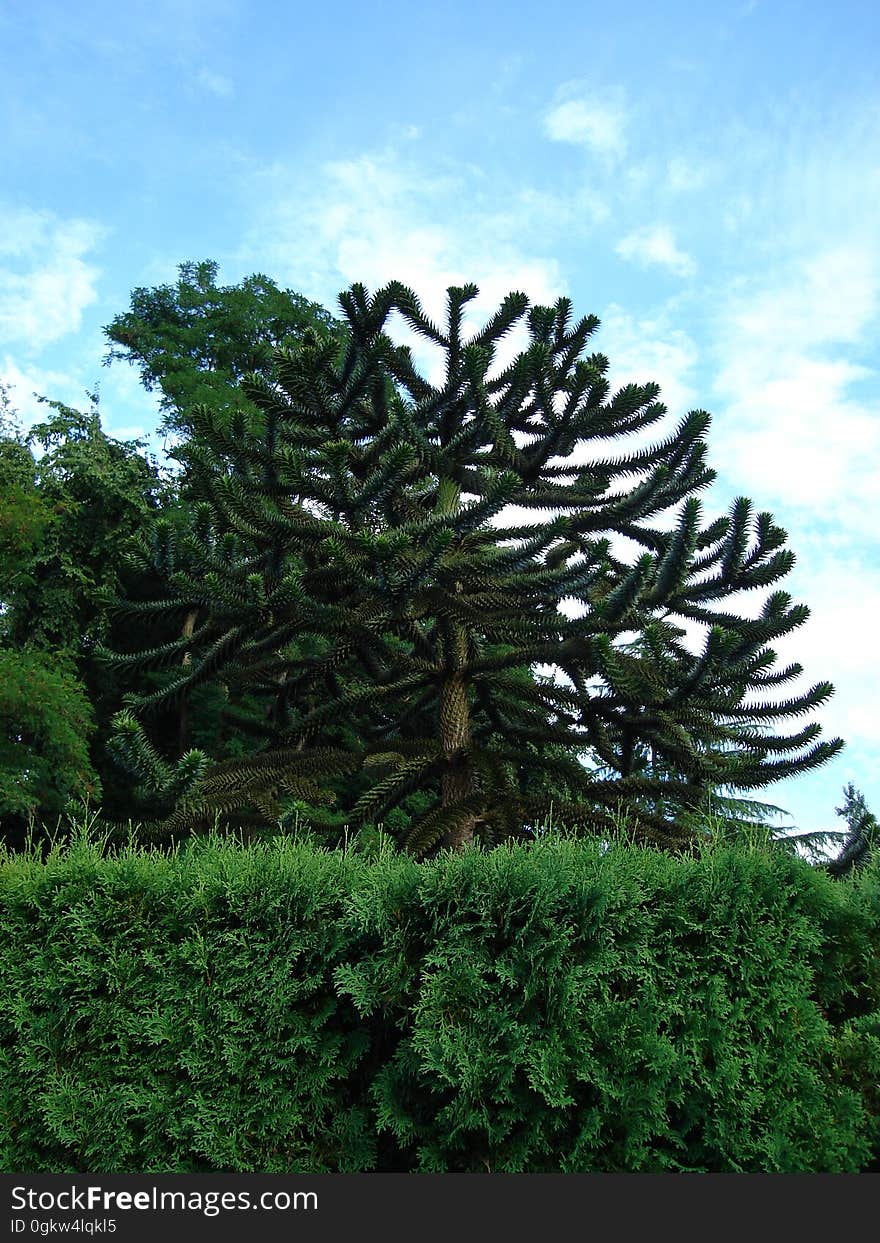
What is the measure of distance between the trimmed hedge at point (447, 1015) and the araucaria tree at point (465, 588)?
8.41ft

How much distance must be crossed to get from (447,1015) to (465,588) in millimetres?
5777

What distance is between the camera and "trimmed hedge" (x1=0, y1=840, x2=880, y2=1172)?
508 centimetres

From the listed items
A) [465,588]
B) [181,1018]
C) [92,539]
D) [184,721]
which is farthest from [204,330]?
[181,1018]

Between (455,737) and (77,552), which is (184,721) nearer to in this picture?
(77,552)

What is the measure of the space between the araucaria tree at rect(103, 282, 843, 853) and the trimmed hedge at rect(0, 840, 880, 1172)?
2562 mm

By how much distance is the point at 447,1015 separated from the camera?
5.19m

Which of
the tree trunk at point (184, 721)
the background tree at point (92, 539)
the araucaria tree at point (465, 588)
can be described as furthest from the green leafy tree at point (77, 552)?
the araucaria tree at point (465, 588)

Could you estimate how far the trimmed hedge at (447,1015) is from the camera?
508 centimetres

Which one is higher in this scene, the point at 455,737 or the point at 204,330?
the point at 204,330

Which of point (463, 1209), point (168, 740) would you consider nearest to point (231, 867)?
point (463, 1209)

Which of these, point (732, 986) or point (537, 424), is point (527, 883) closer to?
point (732, 986)

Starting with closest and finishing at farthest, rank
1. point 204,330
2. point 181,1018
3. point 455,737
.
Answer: point 181,1018 < point 455,737 < point 204,330

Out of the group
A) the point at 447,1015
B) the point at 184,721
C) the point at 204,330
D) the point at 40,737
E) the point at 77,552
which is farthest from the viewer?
the point at 204,330

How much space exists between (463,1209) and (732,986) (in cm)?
193
